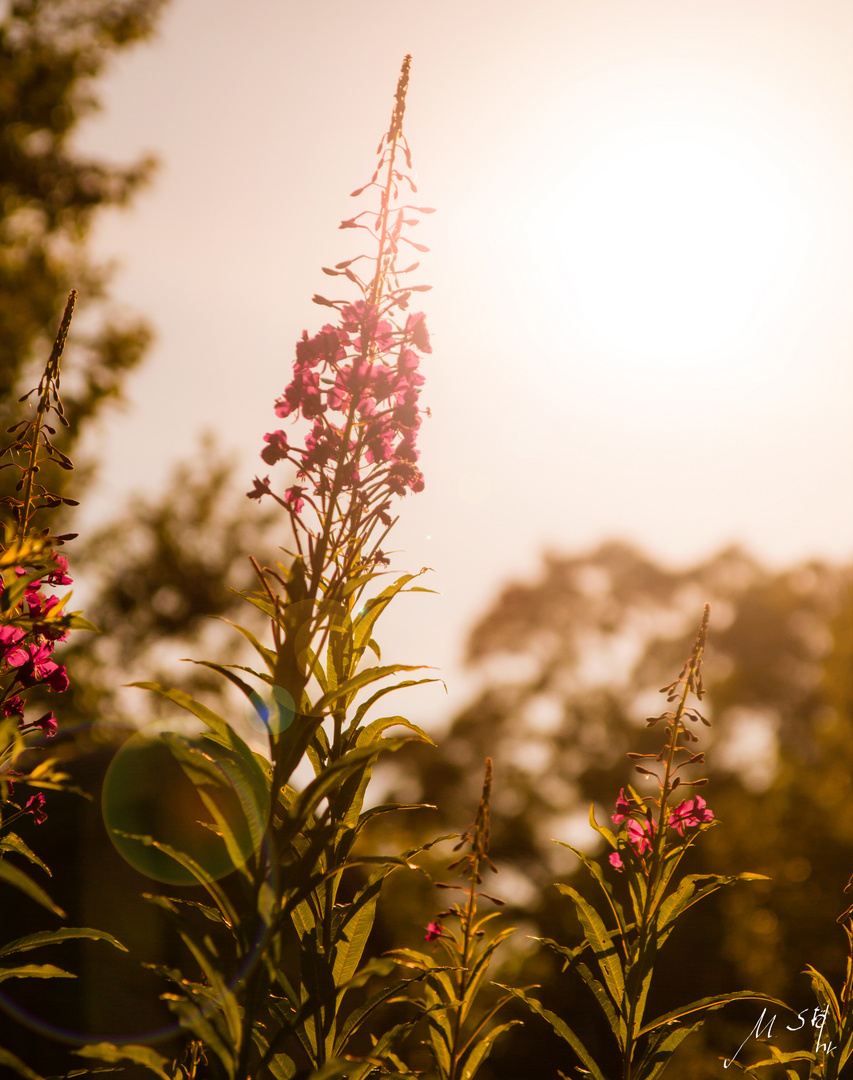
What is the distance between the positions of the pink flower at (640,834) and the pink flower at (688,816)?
0.27 ft

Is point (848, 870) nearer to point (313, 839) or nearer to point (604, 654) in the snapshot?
point (604, 654)

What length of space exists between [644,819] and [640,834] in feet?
1.10

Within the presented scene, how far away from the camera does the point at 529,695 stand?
27250mm

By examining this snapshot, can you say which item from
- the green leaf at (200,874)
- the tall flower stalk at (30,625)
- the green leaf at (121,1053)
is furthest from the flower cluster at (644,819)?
the tall flower stalk at (30,625)

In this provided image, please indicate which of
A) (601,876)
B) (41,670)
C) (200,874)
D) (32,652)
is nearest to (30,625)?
(32,652)

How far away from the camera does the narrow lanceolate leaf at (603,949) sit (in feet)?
9.64

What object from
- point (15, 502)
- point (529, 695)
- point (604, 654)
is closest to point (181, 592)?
point (529, 695)

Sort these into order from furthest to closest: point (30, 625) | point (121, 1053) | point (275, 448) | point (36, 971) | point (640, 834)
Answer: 1. point (640, 834)
2. point (275, 448)
3. point (36, 971)
4. point (30, 625)
5. point (121, 1053)

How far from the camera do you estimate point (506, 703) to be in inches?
1079

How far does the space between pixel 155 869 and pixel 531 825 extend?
74.9 ft

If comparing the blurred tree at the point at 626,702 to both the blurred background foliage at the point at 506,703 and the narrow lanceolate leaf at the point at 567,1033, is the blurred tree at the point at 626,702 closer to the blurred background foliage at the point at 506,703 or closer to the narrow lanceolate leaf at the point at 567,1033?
the blurred background foliage at the point at 506,703

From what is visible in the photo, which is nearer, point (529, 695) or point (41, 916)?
point (41, 916)

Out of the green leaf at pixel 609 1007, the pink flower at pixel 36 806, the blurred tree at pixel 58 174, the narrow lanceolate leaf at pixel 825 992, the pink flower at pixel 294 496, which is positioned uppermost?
the blurred tree at pixel 58 174

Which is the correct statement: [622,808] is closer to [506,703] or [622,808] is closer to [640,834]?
[640,834]
